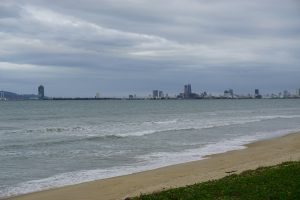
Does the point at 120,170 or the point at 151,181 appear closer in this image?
the point at 151,181

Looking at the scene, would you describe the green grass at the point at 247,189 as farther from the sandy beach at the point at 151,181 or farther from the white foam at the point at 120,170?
the white foam at the point at 120,170

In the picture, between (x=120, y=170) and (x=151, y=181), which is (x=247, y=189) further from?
(x=120, y=170)

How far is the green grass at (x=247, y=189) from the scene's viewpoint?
32.2 feet

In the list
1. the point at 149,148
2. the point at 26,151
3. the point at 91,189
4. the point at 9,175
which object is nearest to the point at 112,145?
the point at 149,148

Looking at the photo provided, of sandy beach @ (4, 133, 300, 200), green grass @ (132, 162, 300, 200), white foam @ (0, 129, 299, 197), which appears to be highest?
green grass @ (132, 162, 300, 200)

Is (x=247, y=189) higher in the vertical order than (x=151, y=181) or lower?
higher

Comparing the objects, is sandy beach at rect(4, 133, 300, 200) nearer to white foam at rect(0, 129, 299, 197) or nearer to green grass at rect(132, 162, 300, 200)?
white foam at rect(0, 129, 299, 197)

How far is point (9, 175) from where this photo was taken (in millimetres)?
18672

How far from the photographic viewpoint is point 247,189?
34.5 ft

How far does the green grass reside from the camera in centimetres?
980

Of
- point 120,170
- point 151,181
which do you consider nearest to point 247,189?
point 151,181

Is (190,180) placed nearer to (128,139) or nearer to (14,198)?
(14,198)

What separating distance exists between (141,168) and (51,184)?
14.5ft

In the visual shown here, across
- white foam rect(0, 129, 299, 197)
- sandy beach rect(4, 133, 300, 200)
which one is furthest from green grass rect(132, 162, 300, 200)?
white foam rect(0, 129, 299, 197)
